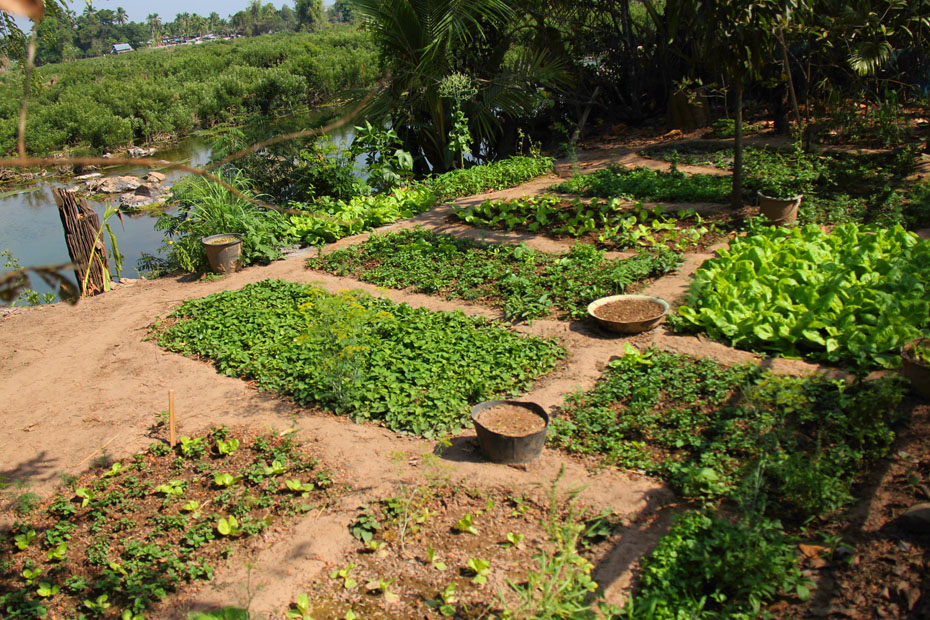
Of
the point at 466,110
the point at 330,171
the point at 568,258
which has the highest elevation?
the point at 466,110

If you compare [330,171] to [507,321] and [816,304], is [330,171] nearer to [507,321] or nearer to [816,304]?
[507,321]

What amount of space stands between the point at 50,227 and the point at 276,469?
1184 centimetres

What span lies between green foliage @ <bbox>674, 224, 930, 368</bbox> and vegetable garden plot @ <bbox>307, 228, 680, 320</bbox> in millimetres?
780

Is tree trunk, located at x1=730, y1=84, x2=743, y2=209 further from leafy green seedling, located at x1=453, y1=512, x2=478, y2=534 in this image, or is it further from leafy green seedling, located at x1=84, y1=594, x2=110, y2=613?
leafy green seedling, located at x1=84, y1=594, x2=110, y2=613

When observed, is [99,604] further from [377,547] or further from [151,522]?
[377,547]

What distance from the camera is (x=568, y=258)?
643cm

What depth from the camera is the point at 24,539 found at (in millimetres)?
3348

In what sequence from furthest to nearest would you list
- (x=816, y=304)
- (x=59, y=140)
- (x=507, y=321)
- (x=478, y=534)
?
(x=59, y=140) < (x=507, y=321) < (x=816, y=304) < (x=478, y=534)

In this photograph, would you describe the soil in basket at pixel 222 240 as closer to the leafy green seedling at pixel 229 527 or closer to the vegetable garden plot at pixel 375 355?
the vegetable garden plot at pixel 375 355

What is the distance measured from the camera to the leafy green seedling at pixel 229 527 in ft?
10.7

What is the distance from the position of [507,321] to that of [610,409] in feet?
5.12

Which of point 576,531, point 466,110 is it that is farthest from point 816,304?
point 466,110

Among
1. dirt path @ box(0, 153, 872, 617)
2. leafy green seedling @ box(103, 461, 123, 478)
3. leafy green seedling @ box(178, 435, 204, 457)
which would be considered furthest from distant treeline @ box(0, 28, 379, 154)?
leafy green seedling @ box(103, 461, 123, 478)

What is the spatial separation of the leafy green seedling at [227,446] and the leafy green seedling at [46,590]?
1068mm
